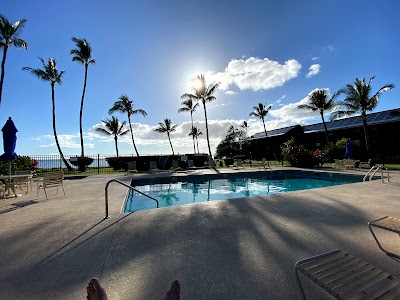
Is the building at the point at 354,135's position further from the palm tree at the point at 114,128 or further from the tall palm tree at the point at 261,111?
the palm tree at the point at 114,128

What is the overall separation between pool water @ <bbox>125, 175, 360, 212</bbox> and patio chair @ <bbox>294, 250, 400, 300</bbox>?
23.0 feet

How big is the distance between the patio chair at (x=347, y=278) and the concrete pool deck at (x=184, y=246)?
0.41 meters

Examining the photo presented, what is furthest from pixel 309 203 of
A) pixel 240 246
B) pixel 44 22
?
pixel 44 22

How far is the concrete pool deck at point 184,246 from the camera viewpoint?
2.33m

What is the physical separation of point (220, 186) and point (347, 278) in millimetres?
10863

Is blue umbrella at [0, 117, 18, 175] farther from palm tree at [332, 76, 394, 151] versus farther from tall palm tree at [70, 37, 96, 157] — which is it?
palm tree at [332, 76, 394, 151]

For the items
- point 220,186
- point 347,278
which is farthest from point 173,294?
point 220,186

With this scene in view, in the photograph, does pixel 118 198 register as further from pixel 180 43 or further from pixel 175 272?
pixel 180 43

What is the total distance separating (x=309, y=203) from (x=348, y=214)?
1.09 m

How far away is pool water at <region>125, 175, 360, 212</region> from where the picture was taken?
9239 mm

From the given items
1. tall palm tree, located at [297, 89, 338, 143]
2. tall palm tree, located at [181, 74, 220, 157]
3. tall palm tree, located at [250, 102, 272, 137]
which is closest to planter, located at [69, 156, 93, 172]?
tall palm tree, located at [181, 74, 220, 157]

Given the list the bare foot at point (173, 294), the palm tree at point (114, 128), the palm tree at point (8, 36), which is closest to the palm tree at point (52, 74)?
the palm tree at point (8, 36)

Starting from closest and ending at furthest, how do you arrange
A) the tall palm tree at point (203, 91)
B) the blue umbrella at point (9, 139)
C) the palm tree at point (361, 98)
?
1. the blue umbrella at point (9, 139)
2. the palm tree at point (361, 98)
3. the tall palm tree at point (203, 91)

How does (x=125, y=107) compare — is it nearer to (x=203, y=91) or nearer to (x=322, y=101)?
(x=203, y=91)
